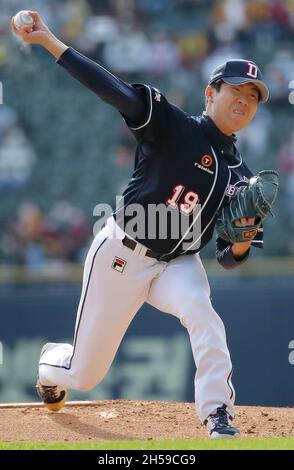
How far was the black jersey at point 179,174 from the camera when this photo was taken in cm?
467

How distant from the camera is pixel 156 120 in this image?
459cm

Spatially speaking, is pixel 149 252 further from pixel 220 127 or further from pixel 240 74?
pixel 240 74

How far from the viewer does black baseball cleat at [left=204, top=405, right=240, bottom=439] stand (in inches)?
175

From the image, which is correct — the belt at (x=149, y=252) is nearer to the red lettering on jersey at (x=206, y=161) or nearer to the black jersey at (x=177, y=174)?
the black jersey at (x=177, y=174)

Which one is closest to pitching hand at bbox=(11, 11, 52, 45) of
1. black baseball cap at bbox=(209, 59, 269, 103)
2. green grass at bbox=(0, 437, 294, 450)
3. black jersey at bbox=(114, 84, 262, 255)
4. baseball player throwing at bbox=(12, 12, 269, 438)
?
baseball player throwing at bbox=(12, 12, 269, 438)

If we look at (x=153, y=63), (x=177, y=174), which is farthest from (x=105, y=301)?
(x=153, y=63)

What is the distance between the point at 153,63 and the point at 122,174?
5.58ft

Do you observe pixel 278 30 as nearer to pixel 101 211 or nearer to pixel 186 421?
pixel 101 211

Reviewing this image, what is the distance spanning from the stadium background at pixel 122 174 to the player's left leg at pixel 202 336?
4.05 m

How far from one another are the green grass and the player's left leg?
261 mm

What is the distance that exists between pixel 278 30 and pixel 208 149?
802cm

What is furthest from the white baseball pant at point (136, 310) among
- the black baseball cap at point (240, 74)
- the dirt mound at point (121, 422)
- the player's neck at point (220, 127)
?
the black baseball cap at point (240, 74)
